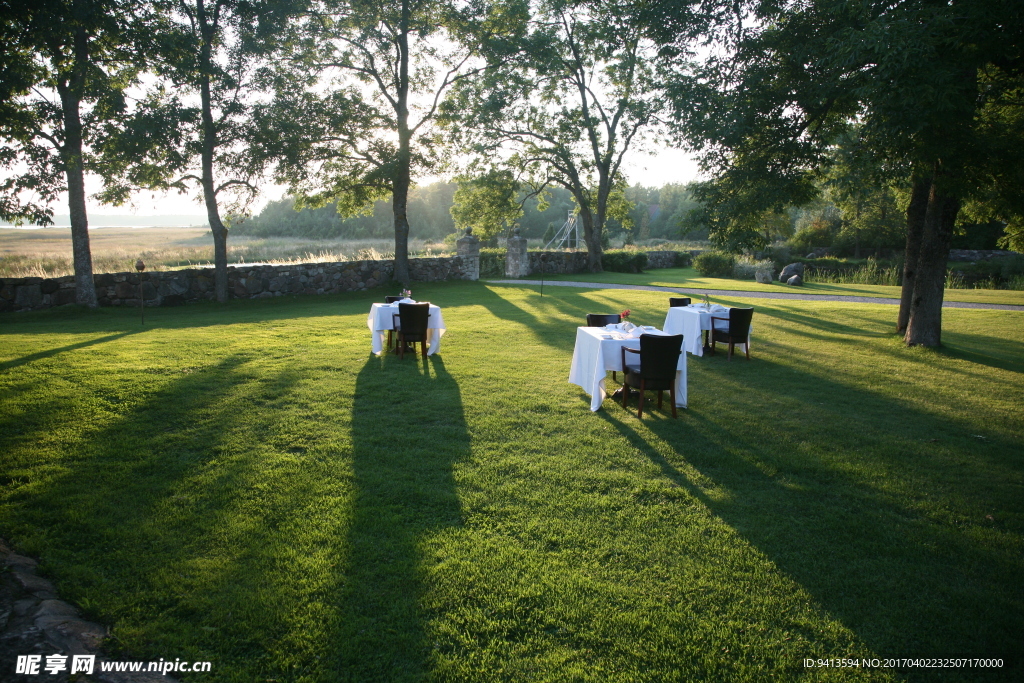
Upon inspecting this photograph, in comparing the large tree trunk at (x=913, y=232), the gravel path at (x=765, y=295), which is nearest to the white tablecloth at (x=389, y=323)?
the large tree trunk at (x=913, y=232)

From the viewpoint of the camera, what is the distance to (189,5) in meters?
15.3

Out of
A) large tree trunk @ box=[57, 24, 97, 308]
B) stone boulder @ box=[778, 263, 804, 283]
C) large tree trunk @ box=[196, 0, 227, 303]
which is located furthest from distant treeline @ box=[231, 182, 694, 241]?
large tree trunk @ box=[57, 24, 97, 308]

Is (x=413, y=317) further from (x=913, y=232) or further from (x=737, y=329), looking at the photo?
(x=913, y=232)

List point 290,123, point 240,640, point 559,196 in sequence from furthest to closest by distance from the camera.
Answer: point 559,196
point 290,123
point 240,640

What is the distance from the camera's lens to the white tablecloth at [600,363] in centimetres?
704

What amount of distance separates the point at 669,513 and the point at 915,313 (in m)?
9.70

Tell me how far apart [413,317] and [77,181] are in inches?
434

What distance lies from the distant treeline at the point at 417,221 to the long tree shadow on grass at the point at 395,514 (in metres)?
59.9

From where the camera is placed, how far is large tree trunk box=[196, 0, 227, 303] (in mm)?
15391

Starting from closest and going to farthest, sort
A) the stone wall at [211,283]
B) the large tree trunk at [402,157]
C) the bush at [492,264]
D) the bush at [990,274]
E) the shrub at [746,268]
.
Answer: the stone wall at [211,283]
the large tree trunk at [402,157]
the bush at [990,274]
the bush at [492,264]
the shrub at [746,268]

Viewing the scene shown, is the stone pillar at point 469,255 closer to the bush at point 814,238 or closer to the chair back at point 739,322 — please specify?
the chair back at point 739,322

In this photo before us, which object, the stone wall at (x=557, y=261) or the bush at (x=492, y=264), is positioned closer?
the bush at (x=492, y=264)

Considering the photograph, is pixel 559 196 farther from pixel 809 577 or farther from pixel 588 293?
pixel 809 577

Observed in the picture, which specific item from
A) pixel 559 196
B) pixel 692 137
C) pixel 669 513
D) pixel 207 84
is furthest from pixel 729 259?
pixel 559 196
